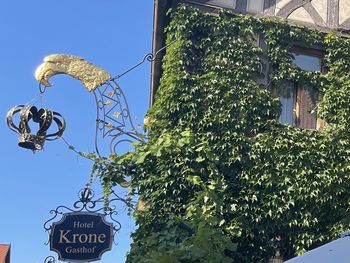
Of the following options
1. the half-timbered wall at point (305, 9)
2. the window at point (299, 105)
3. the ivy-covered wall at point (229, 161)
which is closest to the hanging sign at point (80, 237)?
the ivy-covered wall at point (229, 161)

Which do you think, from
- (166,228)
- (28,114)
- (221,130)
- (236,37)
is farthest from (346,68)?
(28,114)

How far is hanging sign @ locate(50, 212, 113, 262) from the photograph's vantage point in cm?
788

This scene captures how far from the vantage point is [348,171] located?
29.5ft

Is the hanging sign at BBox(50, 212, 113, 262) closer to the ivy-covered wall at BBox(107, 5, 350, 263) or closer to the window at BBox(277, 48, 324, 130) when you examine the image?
the ivy-covered wall at BBox(107, 5, 350, 263)

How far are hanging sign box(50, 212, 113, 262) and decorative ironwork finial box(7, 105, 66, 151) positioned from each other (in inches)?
48.1

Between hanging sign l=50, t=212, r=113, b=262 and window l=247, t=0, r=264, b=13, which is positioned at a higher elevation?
window l=247, t=0, r=264, b=13

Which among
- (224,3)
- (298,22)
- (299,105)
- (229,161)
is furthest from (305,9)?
(229,161)

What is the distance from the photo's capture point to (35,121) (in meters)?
8.73

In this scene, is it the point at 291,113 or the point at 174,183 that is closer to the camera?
the point at 174,183

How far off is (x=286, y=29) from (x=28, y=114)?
455 cm

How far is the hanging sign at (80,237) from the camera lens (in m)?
7.88

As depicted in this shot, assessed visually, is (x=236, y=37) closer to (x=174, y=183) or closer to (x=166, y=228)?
(x=174, y=183)

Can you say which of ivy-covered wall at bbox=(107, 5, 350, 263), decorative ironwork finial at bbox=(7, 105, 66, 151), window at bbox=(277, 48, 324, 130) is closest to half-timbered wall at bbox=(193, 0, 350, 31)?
ivy-covered wall at bbox=(107, 5, 350, 263)

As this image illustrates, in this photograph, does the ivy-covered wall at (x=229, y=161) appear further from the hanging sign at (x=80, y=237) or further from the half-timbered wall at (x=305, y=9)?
the half-timbered wall at (x=305, y=9)
